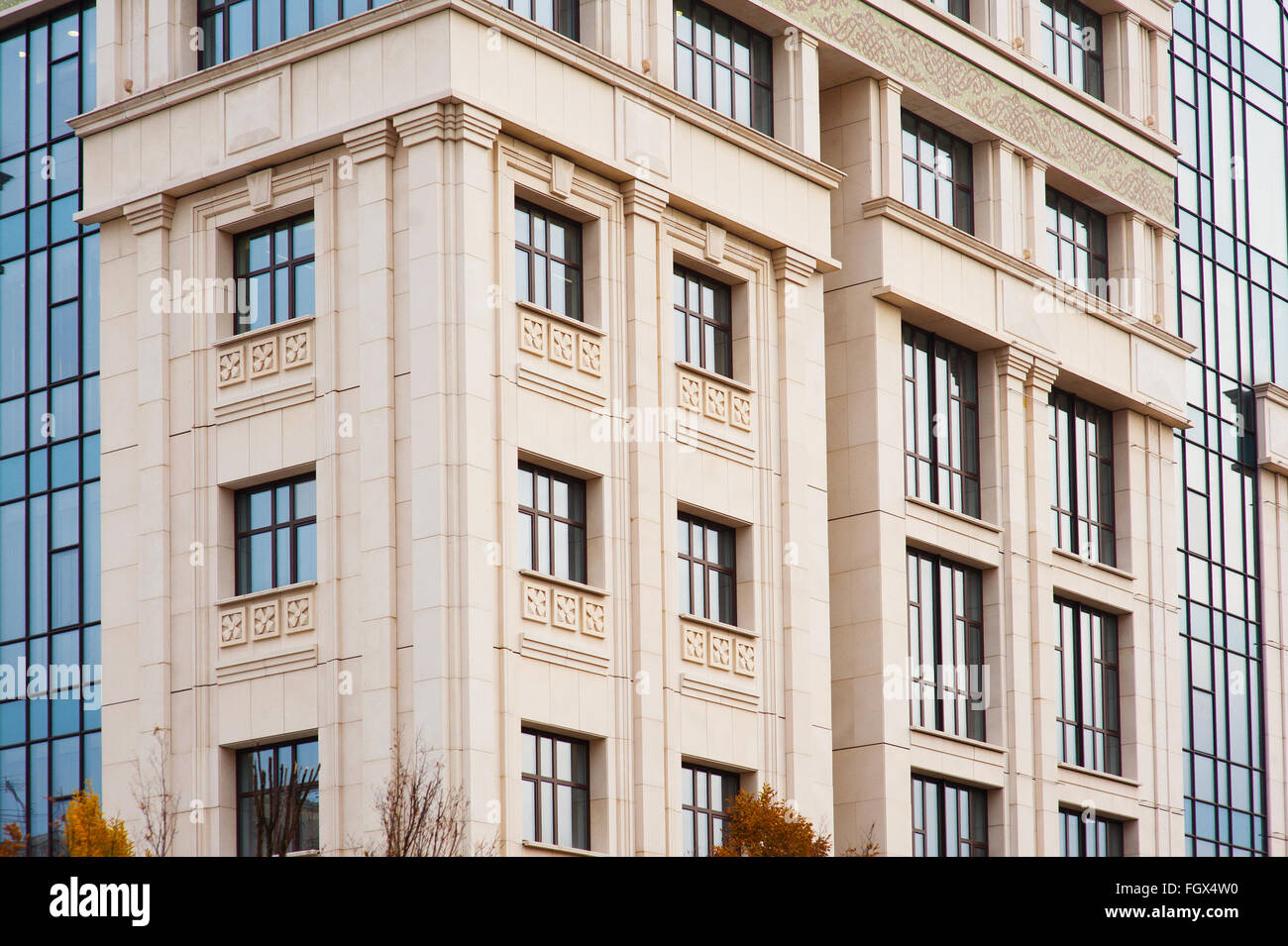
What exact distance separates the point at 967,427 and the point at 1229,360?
11.7 m

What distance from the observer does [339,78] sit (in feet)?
117

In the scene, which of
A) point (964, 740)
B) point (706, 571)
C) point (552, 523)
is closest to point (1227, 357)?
point (964, 740)

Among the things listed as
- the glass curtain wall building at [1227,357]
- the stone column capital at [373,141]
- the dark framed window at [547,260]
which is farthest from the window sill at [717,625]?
the glass curtain wall building at [1227,357]

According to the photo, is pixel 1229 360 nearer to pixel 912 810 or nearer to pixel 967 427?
pixel 967 427

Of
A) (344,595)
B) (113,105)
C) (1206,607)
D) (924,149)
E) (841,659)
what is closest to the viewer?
(344,595)

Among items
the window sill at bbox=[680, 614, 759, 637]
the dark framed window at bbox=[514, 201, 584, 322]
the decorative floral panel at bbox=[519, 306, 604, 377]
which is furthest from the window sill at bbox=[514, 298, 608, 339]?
the window sill at bbox=[680, 614, 759, 637]

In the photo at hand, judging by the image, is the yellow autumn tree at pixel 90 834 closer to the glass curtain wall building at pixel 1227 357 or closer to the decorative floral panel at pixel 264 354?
the decorative floral panel at pixel 264 354

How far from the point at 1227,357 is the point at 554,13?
22.7 m

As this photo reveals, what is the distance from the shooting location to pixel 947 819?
141 ft

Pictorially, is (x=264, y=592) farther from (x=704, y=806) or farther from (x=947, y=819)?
(x=947, y=819)

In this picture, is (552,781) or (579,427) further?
(579,427)

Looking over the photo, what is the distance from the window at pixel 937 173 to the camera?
4497 centimetres
